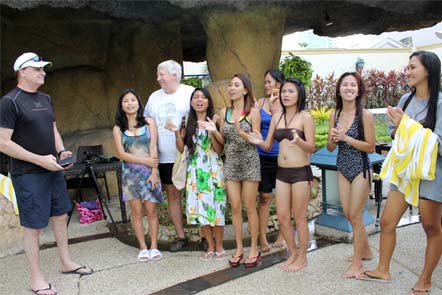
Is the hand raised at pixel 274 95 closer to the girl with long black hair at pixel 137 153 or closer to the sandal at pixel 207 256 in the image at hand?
the girl with long black hair at pixel 137 153

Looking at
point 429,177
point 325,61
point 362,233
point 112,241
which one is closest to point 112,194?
point 112,241

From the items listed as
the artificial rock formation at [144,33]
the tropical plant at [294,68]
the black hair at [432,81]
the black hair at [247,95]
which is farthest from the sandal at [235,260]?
Answer: the tropical plant at [294,68]

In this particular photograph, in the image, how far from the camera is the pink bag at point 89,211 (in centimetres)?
521

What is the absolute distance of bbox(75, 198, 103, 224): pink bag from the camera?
5.21 m

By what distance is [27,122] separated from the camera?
3.19m

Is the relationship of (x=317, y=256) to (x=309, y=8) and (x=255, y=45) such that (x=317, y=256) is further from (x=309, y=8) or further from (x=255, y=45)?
(x=309, y=8)

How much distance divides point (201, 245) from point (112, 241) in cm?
98

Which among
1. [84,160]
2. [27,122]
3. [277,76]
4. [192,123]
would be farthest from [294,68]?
[27,122]

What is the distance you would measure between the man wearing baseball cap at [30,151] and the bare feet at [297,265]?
5.98 ft

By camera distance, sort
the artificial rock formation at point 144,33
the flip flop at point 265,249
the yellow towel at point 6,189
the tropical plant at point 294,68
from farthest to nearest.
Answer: the tropical plant at point 294,68 → the artificial rock formation at point 144,33 → the yellow towel at point 6,189 → the flip flop at point 265,249

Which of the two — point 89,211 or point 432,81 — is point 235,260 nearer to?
point 432,81

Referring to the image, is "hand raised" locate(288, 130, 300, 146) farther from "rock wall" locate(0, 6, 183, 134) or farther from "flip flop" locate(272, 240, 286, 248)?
"rock wall" locate(0, 6, 183, 134)

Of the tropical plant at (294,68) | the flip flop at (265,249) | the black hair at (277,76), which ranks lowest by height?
the flip flop at (265,249)

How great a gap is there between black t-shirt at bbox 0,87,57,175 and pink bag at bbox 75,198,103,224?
6.68 feet
